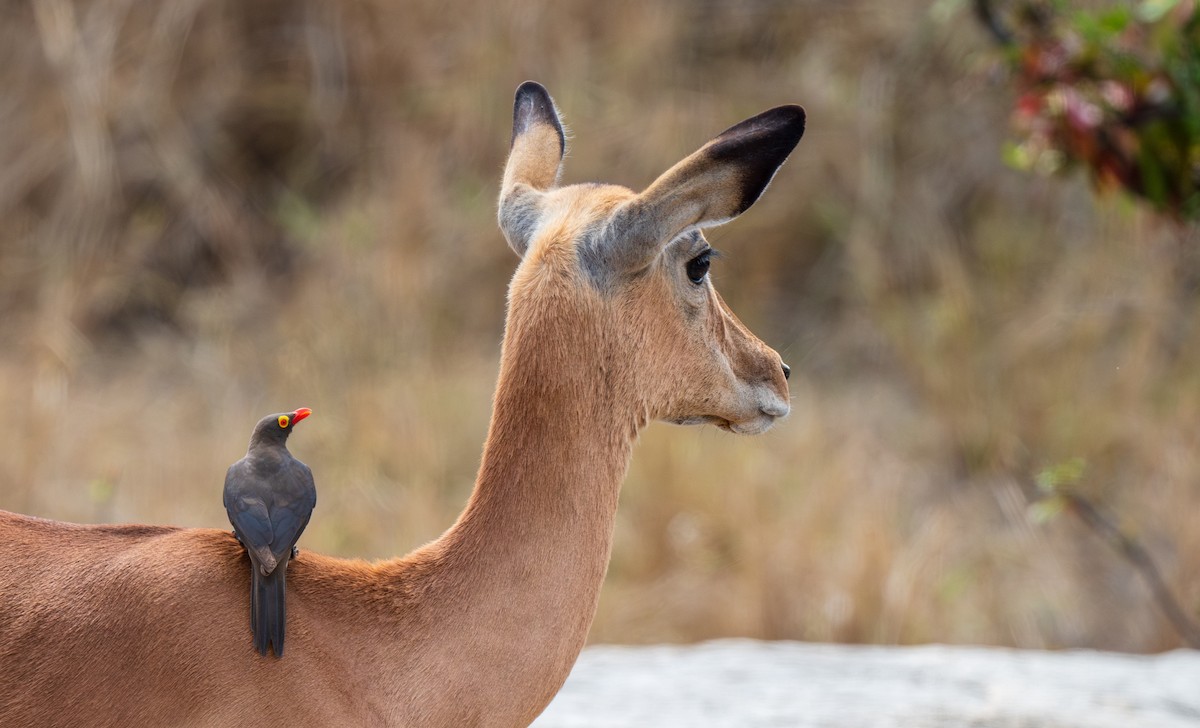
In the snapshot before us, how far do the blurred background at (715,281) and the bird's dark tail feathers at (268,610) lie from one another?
461 cm

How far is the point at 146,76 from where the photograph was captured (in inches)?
437

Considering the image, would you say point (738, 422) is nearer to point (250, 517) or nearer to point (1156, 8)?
point (250, 517)

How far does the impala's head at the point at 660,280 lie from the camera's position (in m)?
2.94

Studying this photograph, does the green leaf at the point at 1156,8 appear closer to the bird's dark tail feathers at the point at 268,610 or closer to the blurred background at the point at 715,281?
the blurred background at the point at 715,281

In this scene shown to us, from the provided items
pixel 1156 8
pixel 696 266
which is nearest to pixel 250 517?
pixel 696 266

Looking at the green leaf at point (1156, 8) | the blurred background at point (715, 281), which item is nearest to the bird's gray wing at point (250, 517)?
the green leaf at point (1156, 8)

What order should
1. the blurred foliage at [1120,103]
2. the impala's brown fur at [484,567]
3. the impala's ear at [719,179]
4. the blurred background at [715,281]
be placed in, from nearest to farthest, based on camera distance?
the impala's brown fur at [484,567]
the impala's ear at [719,179]
the blurred foliage at [1120,103]
the blurred background at [715,281]

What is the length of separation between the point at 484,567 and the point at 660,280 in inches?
27.4

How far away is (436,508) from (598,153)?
4.25m

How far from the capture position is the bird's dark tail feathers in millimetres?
2779

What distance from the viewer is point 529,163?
11.8 ft

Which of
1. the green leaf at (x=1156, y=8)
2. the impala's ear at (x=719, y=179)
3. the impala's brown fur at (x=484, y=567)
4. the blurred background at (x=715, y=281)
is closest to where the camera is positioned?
the impala's brown fur at (x=484, y=567)

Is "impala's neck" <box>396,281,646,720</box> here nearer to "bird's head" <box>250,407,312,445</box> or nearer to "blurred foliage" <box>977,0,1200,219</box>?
"bird's head" <box>250,407,312,445</box>

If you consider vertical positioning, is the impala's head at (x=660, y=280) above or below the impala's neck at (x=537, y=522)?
above
